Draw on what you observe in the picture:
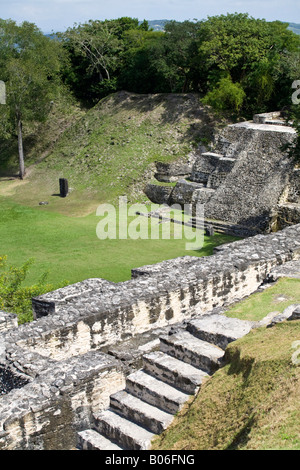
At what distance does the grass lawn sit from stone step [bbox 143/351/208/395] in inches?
318

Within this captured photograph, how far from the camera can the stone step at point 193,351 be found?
7.94 metres

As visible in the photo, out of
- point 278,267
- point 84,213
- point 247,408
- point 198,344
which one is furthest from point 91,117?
point 247,408

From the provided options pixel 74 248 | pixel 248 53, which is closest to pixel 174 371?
pixel 74 248

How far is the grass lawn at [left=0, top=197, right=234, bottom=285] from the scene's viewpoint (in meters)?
18.0

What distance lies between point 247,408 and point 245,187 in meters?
18.2

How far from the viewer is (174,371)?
25.8 ft

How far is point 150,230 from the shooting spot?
22.4 m

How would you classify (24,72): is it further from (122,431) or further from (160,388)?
(122,431)

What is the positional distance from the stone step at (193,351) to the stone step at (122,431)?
1.28 meters

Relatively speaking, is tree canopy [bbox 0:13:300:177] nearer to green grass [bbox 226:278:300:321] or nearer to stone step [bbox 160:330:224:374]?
green grass [bbox 226:278:300:321]

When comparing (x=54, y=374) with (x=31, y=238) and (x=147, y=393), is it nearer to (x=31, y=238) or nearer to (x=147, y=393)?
(x=147, y=393)

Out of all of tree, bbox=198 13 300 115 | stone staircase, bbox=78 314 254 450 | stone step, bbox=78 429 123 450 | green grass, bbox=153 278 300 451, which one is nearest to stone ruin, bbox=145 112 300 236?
tree, bbox=198 13 300 115
